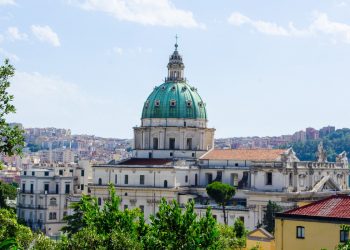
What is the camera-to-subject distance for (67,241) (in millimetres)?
28266

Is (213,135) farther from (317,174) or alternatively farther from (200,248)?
(200,248)

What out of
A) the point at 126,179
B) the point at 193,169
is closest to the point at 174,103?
the point at 193,169

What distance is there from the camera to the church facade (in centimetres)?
7412

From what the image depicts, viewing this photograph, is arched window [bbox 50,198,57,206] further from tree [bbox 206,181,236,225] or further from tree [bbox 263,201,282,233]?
tree [bbox 263,201,282,233]

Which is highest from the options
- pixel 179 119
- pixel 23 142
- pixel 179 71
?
pixel 179 71

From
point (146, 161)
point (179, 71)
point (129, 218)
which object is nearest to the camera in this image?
point (129, 218)

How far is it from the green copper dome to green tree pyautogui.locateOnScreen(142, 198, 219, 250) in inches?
2251

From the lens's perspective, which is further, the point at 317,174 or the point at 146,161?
the point at 146,161

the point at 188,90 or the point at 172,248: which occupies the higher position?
the point at 188,90

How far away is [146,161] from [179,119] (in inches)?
253

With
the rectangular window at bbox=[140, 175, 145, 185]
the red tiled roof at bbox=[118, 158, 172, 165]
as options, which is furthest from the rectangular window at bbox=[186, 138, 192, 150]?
the rectangular window at bbox=[140, 175, 145, 185]

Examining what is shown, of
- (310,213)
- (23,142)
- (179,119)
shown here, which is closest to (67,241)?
(23,142)

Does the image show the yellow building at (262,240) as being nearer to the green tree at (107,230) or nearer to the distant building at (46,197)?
the green tree at (107,230)

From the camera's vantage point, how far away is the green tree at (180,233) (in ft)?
91.5
